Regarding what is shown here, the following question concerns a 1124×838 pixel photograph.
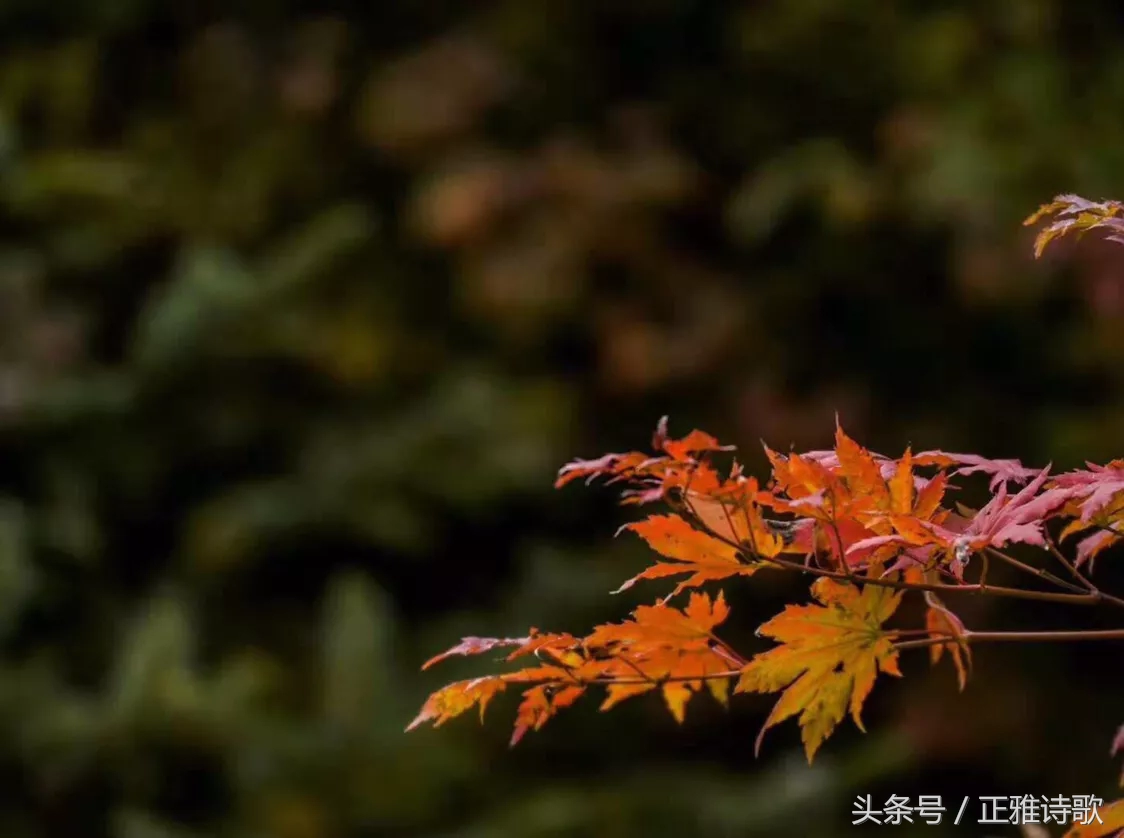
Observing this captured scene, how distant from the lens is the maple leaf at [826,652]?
0.84 metres

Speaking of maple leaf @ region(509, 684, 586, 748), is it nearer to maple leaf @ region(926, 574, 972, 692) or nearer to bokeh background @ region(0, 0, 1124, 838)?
maple leaf @ region(926, 574, 972, 692)

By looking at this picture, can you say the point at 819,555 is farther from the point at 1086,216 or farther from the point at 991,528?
the point at 1086,216

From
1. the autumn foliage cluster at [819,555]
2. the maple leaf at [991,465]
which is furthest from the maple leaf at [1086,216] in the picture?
the maple leaf at [991,465]

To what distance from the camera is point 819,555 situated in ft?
2.94

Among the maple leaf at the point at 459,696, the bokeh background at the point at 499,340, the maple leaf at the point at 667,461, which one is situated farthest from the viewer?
the bokeh background at the point at 499,340

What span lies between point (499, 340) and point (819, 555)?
244 cm

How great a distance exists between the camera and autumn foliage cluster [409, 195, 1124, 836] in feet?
2.63

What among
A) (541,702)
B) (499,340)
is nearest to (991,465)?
(541,702)

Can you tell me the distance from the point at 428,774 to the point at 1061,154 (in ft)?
5.36

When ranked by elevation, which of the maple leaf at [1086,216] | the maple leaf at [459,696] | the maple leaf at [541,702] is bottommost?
the maple leaf at [541,702]

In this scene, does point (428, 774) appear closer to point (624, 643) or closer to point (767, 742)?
point (767, 742)

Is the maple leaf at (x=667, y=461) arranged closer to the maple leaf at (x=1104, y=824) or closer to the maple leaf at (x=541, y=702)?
the maple leaf at (x=541, y=702)

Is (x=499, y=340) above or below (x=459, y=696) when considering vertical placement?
above

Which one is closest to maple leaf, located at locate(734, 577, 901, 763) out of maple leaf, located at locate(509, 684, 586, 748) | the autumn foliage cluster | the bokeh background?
the autumn foliage cluster
